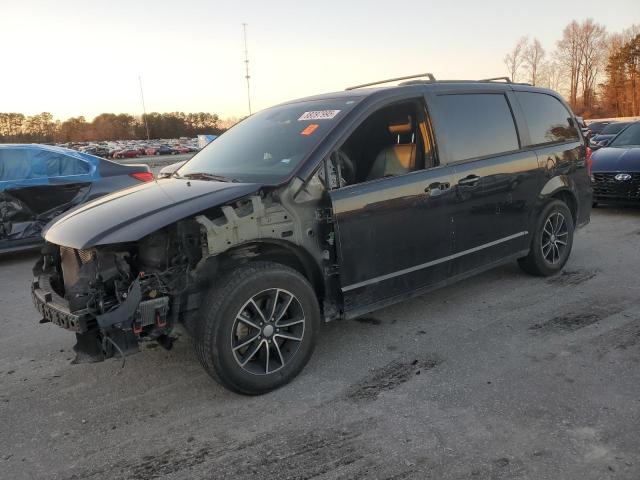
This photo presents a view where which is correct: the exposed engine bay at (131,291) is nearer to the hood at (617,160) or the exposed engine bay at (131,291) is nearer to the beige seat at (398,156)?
the beige seat at (398,156)

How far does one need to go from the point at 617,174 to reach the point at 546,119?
13.5 ft

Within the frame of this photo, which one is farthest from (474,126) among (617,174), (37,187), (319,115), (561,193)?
(37,187)

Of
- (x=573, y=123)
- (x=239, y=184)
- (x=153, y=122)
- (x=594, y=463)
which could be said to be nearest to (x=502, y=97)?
(x=573, y=123)

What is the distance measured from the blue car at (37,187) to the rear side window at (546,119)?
217 inches

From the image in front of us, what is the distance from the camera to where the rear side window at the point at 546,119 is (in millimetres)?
5031

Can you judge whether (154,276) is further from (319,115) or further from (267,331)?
(319,115)

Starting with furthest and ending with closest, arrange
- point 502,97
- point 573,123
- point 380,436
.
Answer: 1. point 573,123
2. point 502,97
3. point 380,436

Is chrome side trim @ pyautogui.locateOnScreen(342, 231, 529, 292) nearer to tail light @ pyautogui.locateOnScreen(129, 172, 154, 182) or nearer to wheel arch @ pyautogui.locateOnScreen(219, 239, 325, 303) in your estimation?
wheel arch @ pyautogui.locateOnScreen(219, 239, 325, 303)

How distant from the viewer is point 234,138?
14.7 feet

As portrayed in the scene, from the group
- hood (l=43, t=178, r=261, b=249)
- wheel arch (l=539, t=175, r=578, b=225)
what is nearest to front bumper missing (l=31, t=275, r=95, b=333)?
hood (l=43, t=178, r=261, b=249)

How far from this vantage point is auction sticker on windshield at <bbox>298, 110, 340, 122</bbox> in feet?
12.4

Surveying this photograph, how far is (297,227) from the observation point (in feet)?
11.0

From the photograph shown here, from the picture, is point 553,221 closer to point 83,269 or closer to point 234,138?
point 234,138

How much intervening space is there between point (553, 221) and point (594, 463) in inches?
129
